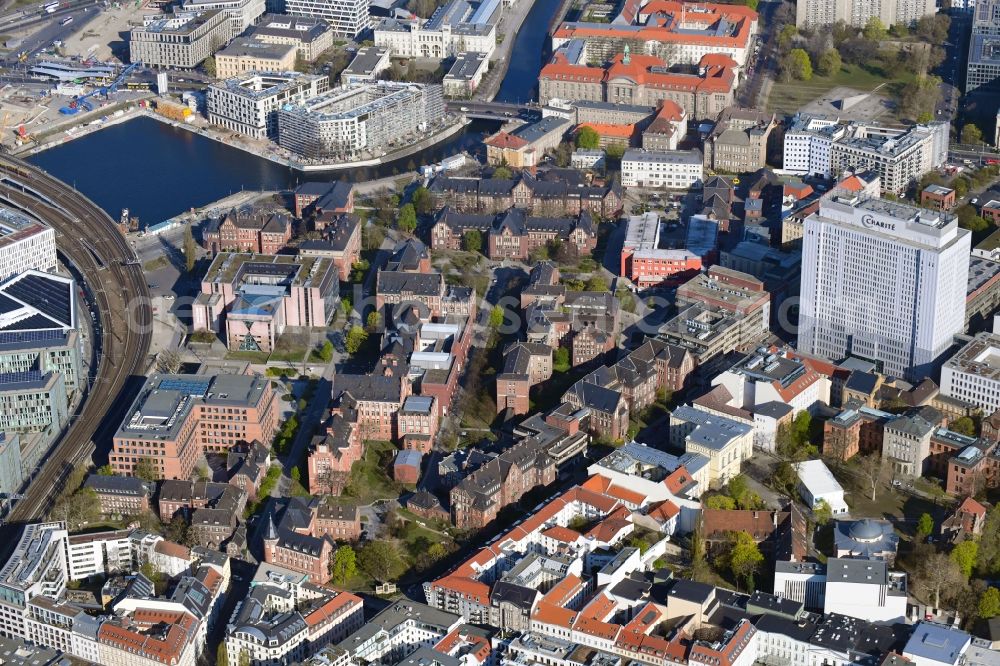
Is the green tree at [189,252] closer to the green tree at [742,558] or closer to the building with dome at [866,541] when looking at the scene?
the green tree at [742,558]

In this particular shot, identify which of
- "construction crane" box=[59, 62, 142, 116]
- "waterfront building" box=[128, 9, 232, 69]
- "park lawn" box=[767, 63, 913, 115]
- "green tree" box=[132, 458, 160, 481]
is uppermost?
"waterfront building" box=[128, 9, 232, 69]

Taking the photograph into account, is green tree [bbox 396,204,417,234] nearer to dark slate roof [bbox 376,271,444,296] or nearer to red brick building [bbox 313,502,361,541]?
dark slate roof [bbox 376,271,444,296]

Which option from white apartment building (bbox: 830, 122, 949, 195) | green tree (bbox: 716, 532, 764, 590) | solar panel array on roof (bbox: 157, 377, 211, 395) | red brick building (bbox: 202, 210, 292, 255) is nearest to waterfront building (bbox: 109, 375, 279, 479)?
solar panel array on roof (bbox: 157, 377, 211, 395)

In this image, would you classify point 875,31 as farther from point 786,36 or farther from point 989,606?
point 989,606

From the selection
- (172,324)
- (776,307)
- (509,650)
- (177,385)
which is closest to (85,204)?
(172,324)

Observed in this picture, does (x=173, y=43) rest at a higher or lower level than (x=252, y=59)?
higher

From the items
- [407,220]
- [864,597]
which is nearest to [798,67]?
[407,220]
